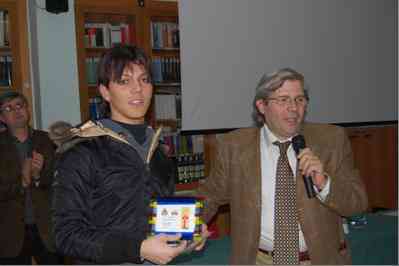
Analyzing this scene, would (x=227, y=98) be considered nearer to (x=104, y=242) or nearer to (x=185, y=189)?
(x=185, y=189)

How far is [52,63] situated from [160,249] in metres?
3.26

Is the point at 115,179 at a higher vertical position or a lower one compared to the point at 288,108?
lower

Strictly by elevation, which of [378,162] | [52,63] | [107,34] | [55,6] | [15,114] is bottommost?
[378,162]

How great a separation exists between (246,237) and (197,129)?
2119mm

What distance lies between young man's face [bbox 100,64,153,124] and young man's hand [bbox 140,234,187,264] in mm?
390

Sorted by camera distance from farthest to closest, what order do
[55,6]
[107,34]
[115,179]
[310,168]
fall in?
[107,34] < [55,6] < [310,168] < [115,179]

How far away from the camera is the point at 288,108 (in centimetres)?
197

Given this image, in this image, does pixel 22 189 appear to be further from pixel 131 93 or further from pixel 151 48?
pixel 131 93

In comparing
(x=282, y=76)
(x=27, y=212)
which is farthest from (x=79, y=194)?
(x=27, y=212)

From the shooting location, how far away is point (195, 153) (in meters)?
4.76

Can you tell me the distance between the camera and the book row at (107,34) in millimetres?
4395

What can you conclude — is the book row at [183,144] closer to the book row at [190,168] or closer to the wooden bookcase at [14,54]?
the book row at [190,168]

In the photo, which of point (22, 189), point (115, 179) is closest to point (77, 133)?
point (115, 179)

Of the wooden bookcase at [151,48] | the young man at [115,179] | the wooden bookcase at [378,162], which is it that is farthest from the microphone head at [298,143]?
the wooden bookcase at [378,162]
